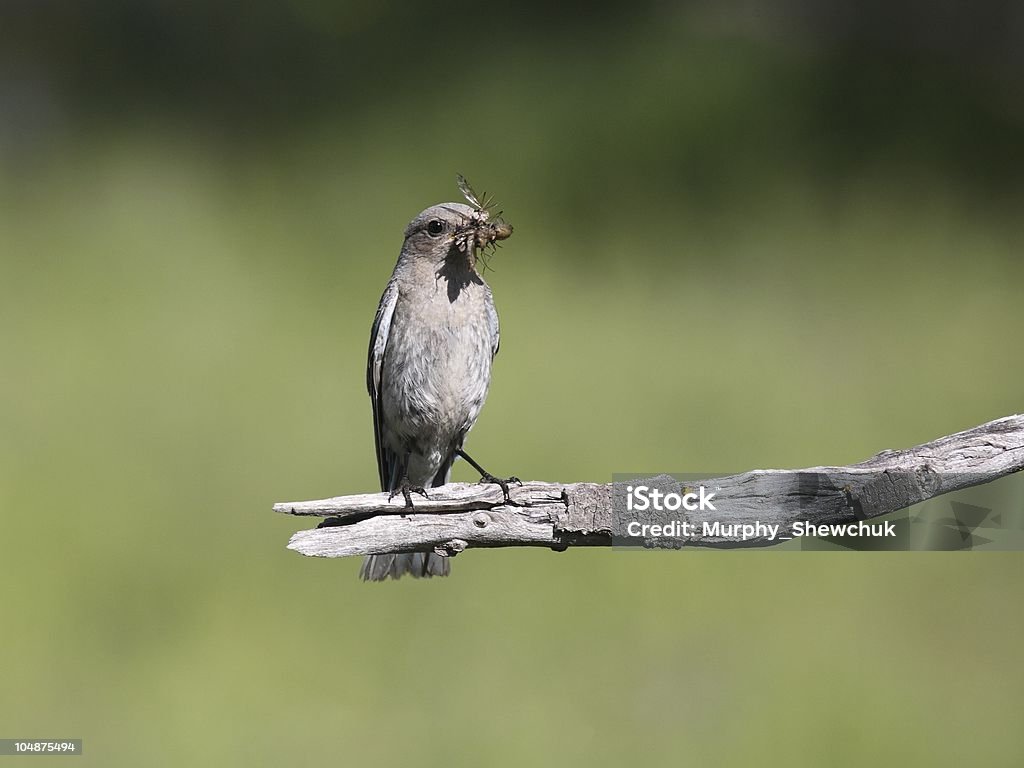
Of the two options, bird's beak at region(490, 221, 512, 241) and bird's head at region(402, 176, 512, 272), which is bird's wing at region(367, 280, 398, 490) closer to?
bird's head at region(402, 176, 512, 272)

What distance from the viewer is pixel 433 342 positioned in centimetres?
187

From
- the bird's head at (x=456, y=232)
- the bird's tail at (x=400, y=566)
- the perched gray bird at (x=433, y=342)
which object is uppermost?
the bird's head at (x=456, y=232)

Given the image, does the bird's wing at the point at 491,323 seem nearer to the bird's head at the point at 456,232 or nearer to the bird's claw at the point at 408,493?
the bird's head at the point at 456,232

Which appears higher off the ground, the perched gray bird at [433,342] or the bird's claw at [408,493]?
the perched gray bird at [433,342]

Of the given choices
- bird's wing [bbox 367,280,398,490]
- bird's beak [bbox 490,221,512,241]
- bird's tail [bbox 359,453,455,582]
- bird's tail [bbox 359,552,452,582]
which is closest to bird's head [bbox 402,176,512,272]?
bird's beak [bbox 490,221,512,241]

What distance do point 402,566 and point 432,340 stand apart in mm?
556

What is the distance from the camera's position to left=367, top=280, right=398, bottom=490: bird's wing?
191cm

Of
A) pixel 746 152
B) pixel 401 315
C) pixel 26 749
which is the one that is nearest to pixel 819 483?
pixel 401 315

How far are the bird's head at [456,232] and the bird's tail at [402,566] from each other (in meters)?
0.51

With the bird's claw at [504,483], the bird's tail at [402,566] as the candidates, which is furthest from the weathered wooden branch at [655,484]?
the bird's tail at [402,566]

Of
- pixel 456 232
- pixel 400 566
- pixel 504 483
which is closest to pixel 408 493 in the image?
pixel 504 483

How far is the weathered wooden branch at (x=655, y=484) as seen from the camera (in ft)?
5.14

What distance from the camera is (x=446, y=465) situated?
2.21 meters

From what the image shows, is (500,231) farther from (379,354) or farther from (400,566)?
(400,566)
